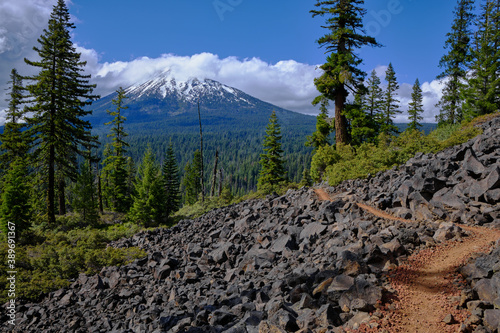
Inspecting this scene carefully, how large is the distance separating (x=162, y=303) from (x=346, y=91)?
705 inches

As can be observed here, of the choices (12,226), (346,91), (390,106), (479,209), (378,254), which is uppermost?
(390,106)

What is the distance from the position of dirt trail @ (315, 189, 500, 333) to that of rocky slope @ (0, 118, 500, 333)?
0.63 ft

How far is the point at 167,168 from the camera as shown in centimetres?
4672

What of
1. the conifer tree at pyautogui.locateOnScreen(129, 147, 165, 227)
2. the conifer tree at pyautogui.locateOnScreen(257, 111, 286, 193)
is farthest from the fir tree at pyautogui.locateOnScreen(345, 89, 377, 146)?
the conifer tree at pyautogui.locateOnScreen(129, 147, 165, 227)

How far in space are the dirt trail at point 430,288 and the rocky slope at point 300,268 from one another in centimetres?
19

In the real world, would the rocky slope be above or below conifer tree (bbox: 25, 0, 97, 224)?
below

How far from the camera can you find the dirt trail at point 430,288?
427 cm

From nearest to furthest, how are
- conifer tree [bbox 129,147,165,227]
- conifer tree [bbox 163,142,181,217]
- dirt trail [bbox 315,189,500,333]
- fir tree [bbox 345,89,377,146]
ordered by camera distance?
dirt trail [bbox 315,189,500,333] < fir tree [bbox 345,89,377,146] < conifer tree [bbox 129,147,165,227] < conifer tree [bbox 163,142,181,217]

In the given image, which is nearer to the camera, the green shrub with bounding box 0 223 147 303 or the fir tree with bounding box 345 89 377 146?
the green shrub with bounding box 0 223 147 303

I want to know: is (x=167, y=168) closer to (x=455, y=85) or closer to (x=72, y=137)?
(x=72, y=137)

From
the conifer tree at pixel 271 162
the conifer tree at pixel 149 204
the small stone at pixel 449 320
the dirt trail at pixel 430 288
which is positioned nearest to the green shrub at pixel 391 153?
the dirt trail at pixel 430 288

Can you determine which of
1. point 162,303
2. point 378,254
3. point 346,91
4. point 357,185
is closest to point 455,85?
point 346,91

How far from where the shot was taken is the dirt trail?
168 inches

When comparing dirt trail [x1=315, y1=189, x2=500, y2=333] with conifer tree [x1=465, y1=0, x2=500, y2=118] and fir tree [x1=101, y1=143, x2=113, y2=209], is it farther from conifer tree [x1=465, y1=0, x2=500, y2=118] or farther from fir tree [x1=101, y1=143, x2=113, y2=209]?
fir tree [x1=101, y1=143, x2=113, y2=209]
